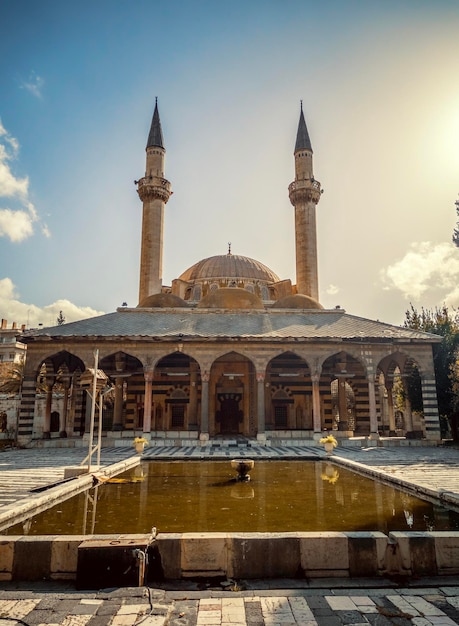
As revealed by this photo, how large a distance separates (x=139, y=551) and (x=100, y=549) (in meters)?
0.44

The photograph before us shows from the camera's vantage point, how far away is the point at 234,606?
4191 millimetres

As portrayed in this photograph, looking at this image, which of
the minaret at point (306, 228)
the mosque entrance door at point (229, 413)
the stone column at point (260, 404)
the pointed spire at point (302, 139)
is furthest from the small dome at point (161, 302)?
the pointed spire at point (302, 139)

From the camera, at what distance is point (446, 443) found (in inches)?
888

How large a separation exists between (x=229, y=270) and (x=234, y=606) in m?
38.5

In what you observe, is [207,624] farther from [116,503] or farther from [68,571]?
[116,503]

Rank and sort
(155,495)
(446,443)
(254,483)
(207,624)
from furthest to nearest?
1. (446,443)
2. (254,483)
3. (155,495)
4. (207,624)

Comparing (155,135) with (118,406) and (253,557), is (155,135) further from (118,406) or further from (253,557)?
(253,557)

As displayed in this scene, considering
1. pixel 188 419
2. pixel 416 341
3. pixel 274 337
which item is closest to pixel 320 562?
pixel 274 337

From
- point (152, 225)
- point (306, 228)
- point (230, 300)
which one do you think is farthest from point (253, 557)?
point (306, 228)

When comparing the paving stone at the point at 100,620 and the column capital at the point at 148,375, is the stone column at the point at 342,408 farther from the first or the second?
the paving stone at the point at 100,620

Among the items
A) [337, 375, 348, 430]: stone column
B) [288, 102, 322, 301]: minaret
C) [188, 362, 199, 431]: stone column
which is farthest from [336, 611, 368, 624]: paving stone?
[288, 102, 322, 301]: minaret

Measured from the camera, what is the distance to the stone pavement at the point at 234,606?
3879mm

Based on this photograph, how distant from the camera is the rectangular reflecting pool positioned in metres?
6.73

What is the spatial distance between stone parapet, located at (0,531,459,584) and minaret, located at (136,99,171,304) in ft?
103
